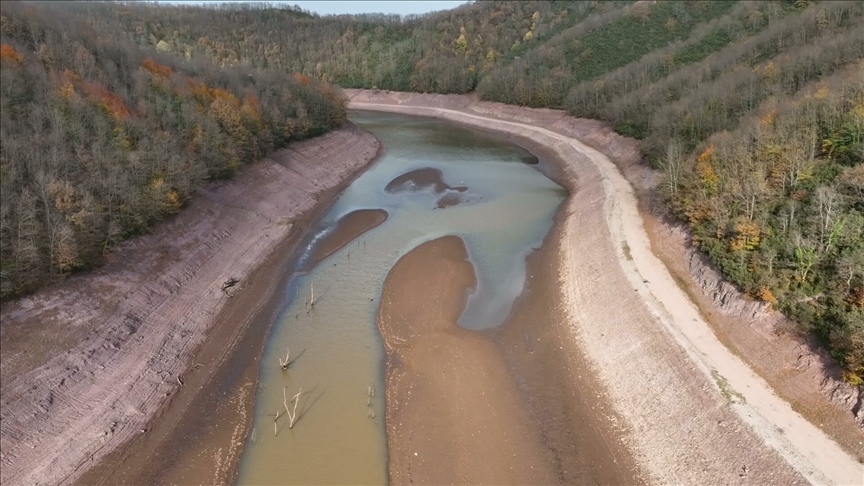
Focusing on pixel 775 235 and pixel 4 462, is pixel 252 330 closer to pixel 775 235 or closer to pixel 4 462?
pixel 4 462

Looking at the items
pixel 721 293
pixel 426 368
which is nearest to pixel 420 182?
pixel 426 368

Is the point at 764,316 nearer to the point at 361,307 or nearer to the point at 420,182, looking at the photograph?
the point at 361,307

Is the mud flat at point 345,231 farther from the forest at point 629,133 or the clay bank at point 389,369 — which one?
the forest at point 629,133

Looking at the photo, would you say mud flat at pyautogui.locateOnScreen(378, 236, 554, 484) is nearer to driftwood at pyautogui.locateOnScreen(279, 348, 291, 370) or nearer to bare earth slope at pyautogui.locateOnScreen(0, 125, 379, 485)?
driftwood at pyautogui.locateOnScreen(279, 348, 291, 370)

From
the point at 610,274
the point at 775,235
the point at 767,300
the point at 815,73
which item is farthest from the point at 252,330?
the point at 815,73

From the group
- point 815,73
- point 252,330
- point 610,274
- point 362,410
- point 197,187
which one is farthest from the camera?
point 815,73

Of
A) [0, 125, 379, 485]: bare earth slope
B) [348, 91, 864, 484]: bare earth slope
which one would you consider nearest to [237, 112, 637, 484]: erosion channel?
[348, 91, 864, 484]: bare earth slope

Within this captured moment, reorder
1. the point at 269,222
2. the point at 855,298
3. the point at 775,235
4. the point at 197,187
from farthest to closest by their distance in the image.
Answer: the point at 269,222
the point at 197,187
the point at 775,235
the point at 855,298
